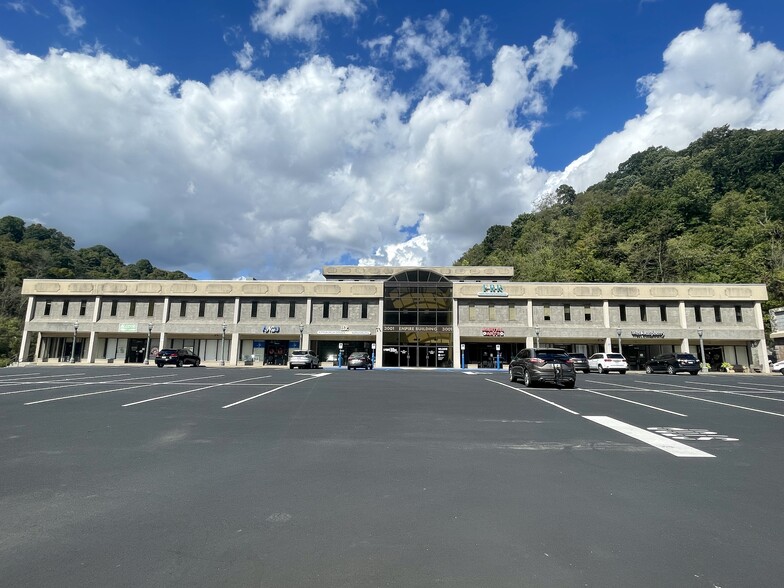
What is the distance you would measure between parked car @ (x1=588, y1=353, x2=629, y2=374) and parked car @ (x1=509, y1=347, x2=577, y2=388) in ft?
59.8

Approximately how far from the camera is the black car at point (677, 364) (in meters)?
34.1

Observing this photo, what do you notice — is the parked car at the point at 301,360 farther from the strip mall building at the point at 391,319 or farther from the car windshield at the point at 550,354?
the car windshield at the point at 550,354

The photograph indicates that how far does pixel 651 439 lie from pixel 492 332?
130ft

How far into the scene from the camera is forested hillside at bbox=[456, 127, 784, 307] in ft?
195

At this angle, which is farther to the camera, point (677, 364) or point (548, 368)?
point (677, 364)

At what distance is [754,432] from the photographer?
347 inches

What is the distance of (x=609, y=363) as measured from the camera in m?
34.7

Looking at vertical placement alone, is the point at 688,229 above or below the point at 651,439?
above

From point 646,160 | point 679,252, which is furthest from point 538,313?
point 646,160

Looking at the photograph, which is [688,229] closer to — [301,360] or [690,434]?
[301,360]

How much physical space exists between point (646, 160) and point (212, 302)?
352ft

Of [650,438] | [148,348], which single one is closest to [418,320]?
[148,348]

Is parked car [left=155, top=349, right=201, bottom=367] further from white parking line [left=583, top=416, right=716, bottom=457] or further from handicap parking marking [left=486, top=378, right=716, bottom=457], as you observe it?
white parking line [left=583, top=416, right=716, bottom=457]

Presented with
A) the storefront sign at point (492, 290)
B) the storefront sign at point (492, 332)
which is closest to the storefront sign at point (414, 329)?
the storefront sign at point (492, 332)
